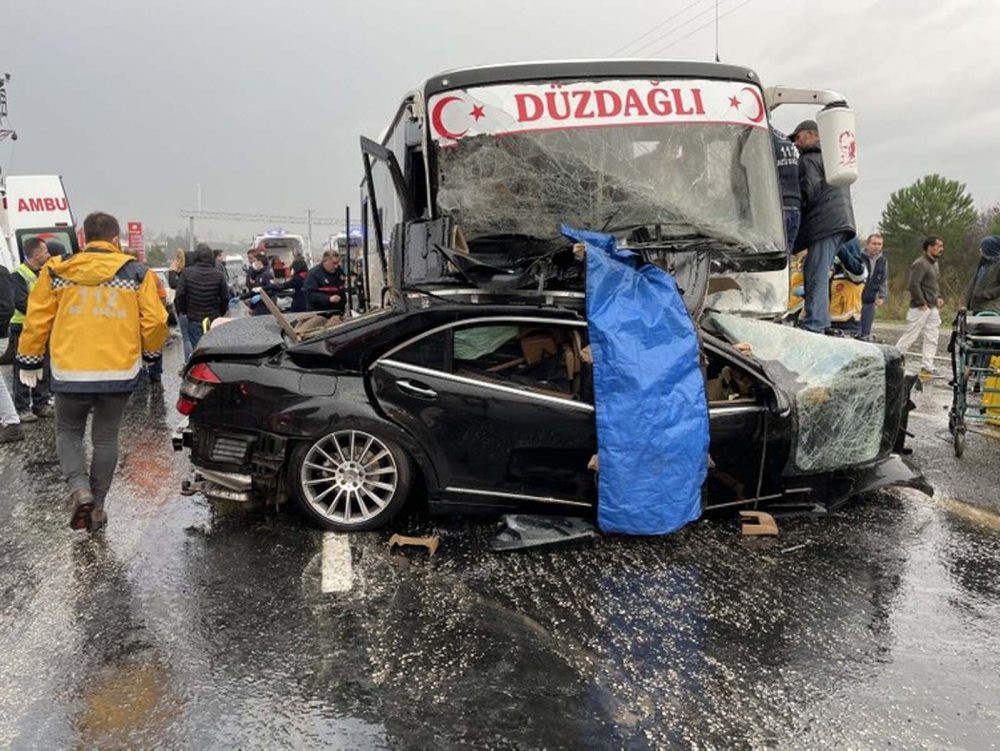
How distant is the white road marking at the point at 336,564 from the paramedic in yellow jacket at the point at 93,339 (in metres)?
1.40

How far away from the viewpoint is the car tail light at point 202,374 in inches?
177

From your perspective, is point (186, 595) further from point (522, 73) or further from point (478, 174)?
point (522, 73)

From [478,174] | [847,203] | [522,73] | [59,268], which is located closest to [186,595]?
[59,268]

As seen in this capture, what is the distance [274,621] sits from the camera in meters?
3.41

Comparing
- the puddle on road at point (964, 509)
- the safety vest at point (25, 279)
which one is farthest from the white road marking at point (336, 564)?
the safety vest at point (25, 279)

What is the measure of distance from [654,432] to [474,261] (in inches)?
66.1

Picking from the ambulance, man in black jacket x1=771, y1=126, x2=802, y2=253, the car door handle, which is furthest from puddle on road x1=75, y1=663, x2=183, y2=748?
the ambulance

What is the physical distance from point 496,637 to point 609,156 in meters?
3.84

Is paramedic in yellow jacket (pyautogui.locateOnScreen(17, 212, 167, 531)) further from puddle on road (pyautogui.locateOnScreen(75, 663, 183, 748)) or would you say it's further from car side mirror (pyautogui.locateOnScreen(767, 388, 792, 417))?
car side mirror (pyautogui.locateOnScreen(767, 388, 792, 417))

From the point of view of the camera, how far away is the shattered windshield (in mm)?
5754

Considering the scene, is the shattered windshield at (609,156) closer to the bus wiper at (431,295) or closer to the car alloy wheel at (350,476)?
the bus wiper at (431,295)

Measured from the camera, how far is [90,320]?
432 cm

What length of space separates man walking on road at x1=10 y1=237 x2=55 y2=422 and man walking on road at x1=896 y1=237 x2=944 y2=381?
10546mm

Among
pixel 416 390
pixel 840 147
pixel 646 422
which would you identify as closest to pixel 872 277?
pixel 840 147
